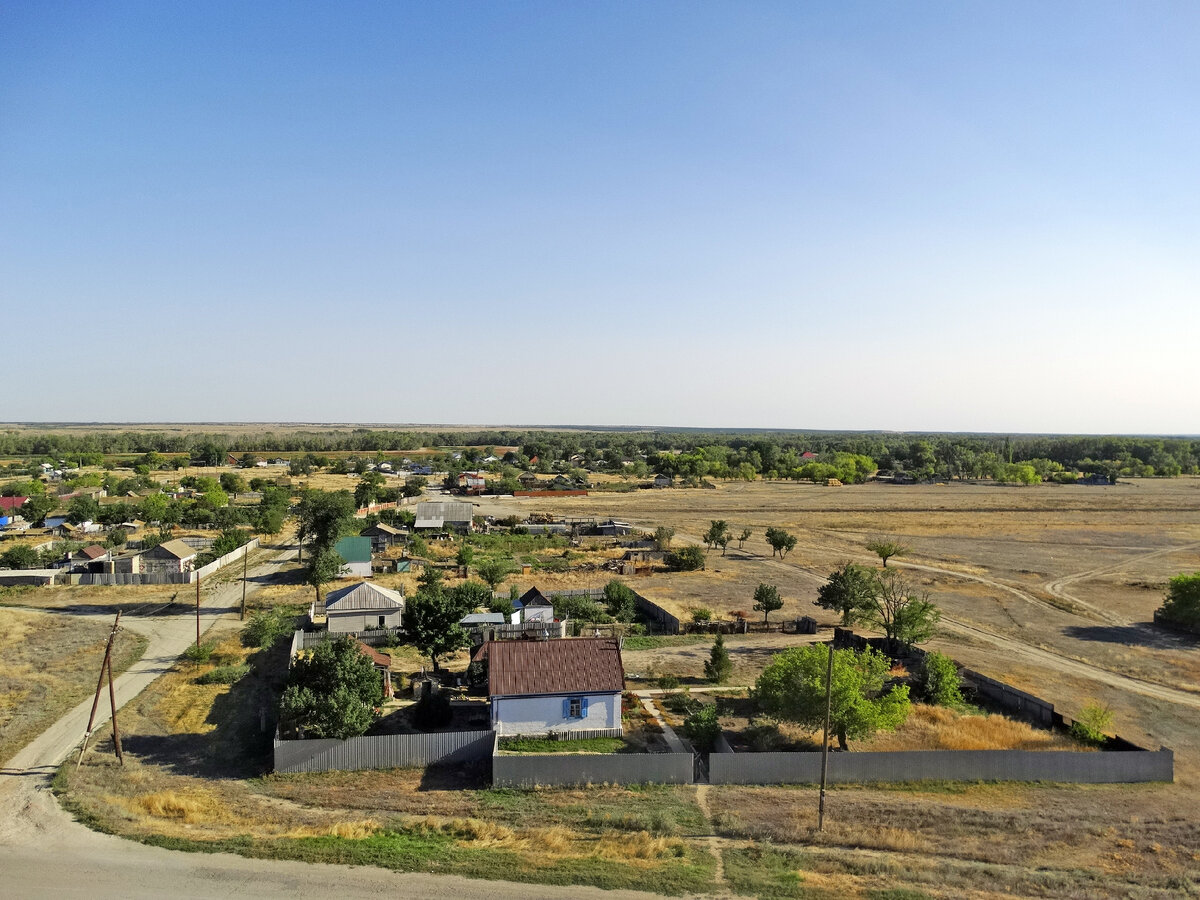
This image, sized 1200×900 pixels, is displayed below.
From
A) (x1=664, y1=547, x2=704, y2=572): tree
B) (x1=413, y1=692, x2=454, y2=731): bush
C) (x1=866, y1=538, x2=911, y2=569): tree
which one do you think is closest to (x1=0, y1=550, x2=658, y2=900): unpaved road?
(x1=413, y1=692, x2=454, y2=731): bush

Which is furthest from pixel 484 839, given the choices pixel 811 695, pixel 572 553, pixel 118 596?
pixel 572 553

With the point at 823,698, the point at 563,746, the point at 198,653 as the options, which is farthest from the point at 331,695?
the point at 823,698

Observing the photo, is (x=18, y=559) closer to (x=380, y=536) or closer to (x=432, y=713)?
(x=380, y=536)

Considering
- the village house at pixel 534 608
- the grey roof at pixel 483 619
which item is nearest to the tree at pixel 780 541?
the village house at pixel 534 608

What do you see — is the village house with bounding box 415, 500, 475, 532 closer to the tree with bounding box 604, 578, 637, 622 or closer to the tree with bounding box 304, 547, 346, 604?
the tree with bounding box 304, 547, 346, 604

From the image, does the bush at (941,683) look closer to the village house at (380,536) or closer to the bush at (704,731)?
the bush at (704,731)

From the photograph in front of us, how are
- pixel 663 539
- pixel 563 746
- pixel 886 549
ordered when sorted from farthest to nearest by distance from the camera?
1. pixel 663 539
2. pixel 886 549
3. pixel 563 746

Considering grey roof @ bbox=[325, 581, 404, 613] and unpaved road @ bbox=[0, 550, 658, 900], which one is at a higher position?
grey roof @ bbox=[325, 581, 404, 613]
